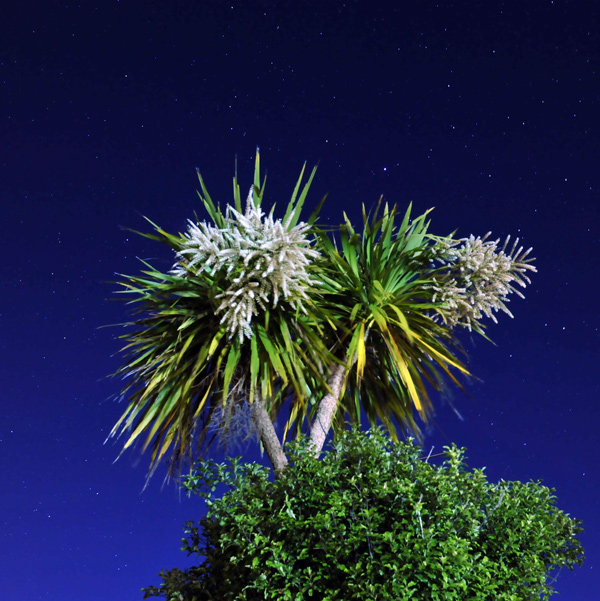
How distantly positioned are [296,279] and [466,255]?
2097 mm

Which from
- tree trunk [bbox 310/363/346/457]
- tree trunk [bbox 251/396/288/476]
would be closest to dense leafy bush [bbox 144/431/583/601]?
tree trunk [bbox 251/396/288/476]

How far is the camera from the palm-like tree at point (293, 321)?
5.71m

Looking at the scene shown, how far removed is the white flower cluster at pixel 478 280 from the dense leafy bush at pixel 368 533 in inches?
78.8

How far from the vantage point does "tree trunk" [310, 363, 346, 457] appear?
6.39 m

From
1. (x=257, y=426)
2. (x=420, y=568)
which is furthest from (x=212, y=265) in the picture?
(x=420, y=568)

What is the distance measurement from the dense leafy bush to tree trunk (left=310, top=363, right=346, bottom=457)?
1.18m

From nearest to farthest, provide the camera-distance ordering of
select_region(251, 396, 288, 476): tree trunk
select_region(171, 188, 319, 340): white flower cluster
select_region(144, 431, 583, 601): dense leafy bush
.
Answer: select_region(144, 431, 583, 601): dense leafy bush
select_region(171, 188, 319, 340): white flower cluster
select_region(251, 396, 288, 476): tree trunk

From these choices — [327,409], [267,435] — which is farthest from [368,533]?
[327,409]

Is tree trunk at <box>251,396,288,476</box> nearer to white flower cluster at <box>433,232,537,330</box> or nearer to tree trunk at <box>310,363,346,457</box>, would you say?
tree trunk at <box>310,363,346,457</box>

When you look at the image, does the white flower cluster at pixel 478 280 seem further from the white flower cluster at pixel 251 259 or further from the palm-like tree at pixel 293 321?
the white flower cluster at pixel 251 259

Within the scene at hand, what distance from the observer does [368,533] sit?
4305 millimetres

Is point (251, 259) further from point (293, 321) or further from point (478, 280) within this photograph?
point (478, 280)

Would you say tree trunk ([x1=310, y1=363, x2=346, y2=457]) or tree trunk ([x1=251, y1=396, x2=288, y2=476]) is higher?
tree trunk ([x1=310, y1=363, x2=346, y2=457])

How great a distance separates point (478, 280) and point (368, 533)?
11.3 feet
